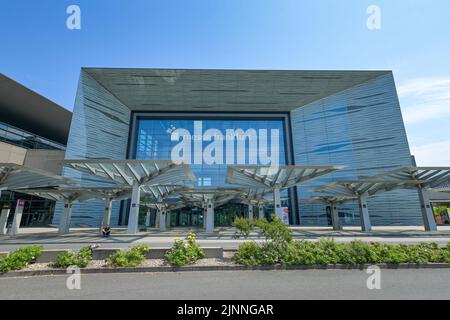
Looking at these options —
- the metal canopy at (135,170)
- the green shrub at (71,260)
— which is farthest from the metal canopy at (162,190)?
the green shrub at (71,260)

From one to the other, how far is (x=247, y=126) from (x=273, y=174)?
26667mm

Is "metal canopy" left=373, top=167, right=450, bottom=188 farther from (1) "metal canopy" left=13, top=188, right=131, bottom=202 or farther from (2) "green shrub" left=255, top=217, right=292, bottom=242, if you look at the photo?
(1) "metal canopy" left=13, top=188, right=131, bottom=202

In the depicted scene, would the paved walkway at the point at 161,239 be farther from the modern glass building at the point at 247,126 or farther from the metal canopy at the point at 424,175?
the modern glass building at the point at 247,126

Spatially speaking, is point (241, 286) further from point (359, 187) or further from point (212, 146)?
point (212, 146)

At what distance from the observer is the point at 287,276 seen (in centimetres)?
611

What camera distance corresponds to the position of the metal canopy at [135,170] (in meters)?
16.6

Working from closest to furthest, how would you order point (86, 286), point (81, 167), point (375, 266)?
point (86, 286) < point (375, 266) < point (81, 167)

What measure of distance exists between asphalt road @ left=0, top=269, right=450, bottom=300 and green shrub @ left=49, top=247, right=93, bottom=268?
0.59 m

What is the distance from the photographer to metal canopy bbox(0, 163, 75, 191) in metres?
17.1

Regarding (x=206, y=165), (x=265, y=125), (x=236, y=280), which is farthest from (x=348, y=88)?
(x=236, y=280)

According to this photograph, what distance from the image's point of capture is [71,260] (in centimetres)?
677

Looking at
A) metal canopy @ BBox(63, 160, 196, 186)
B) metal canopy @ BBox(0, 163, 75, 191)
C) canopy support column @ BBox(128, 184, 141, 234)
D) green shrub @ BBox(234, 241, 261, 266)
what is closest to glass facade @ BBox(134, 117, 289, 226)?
metal canopy @ BBox(63, 160, 196, 186)
